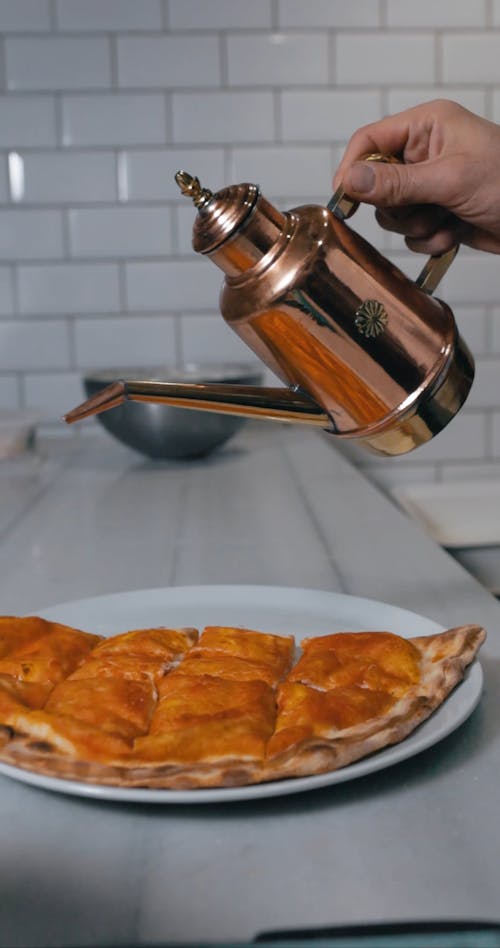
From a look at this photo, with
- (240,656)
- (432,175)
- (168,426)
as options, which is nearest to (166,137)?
(168,426)

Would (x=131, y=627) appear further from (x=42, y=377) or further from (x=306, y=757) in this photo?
(x=42, y=377)

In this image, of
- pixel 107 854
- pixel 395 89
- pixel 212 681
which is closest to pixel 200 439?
pixel 395 89

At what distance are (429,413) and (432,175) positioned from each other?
0.76 feet

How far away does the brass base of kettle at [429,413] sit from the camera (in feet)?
2.36

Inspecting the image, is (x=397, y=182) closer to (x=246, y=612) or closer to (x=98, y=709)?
(x=246, y=612)

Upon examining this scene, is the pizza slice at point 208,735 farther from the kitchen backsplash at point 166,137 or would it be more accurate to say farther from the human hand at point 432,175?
the kitchen backsplash at point 166,137

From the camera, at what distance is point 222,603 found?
0.83 meters

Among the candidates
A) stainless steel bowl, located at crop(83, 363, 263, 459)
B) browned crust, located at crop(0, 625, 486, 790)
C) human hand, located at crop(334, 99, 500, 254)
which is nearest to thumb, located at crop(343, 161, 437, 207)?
human hand, located at crop(334, 99, 500, 254)

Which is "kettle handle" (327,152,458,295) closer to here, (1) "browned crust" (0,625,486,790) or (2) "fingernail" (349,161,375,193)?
(2) "fingernail" (349,161,375,193)

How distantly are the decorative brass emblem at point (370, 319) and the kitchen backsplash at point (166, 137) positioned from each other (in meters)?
1.35

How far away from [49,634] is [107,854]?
24cm

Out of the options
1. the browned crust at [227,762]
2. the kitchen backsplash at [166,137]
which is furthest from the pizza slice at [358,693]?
the kitchen backsplash at [166,137]

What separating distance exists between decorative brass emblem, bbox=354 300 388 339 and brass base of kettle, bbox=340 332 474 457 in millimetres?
56

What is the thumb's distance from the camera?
0.79 meters
